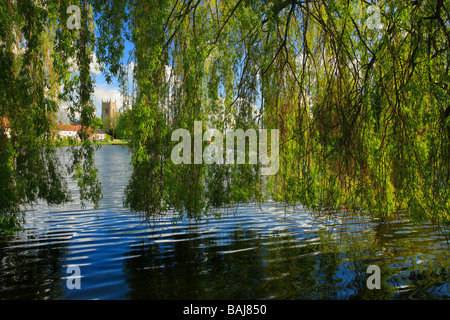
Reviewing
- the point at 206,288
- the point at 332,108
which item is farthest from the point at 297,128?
the point at 206,288

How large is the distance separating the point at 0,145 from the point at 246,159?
278cm

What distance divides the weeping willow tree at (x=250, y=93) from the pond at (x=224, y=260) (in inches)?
23.5

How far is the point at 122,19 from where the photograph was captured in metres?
4.24

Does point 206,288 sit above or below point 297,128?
below

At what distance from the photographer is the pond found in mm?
3604

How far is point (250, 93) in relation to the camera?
459 cm

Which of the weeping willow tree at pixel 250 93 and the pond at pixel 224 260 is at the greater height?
A: the weeping willow tree at pixel 250 93

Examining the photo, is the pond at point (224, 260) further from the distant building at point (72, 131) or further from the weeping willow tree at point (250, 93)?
the weeping willow tree at point (250, 93)
